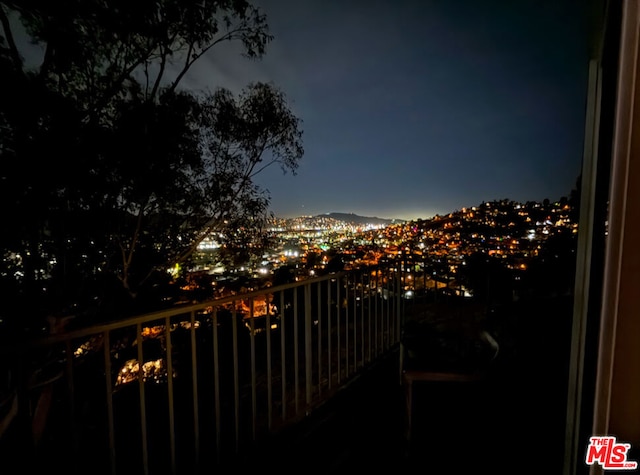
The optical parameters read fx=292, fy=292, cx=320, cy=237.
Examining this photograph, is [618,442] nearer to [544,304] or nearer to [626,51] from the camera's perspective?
[626,51]

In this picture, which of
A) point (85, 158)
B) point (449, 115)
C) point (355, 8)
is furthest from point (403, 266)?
point (449, 115)

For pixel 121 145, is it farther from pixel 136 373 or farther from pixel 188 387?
pixel 136 373

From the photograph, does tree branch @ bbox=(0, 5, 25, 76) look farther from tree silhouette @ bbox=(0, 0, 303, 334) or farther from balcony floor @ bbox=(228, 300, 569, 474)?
balcony floor @ bbox=(228, 300, 569, 474)

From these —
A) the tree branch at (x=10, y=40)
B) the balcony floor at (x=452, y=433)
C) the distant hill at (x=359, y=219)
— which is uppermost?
the tree branch at (x=10, y=40)

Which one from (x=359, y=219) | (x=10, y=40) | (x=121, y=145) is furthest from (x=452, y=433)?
(x=359, y=219)

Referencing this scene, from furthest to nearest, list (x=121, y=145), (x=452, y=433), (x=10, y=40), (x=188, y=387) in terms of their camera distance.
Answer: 1. (x=188, y=387)
2. (x=121, y=145)
3. (x=10, y=40)
4. (x=452, y=433)

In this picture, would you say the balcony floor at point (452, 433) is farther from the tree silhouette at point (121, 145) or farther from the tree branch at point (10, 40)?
the tree branch at point (10, 40)

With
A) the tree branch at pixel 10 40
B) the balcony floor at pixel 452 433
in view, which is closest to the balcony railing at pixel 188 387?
the balcony floor at pixel 452 433

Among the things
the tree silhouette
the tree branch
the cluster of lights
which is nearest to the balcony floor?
the tree silhouette

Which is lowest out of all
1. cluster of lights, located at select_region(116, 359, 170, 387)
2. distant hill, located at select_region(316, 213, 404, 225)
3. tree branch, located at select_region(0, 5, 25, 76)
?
cluster of lights, located at select_region(116, 359, 170, 387)
